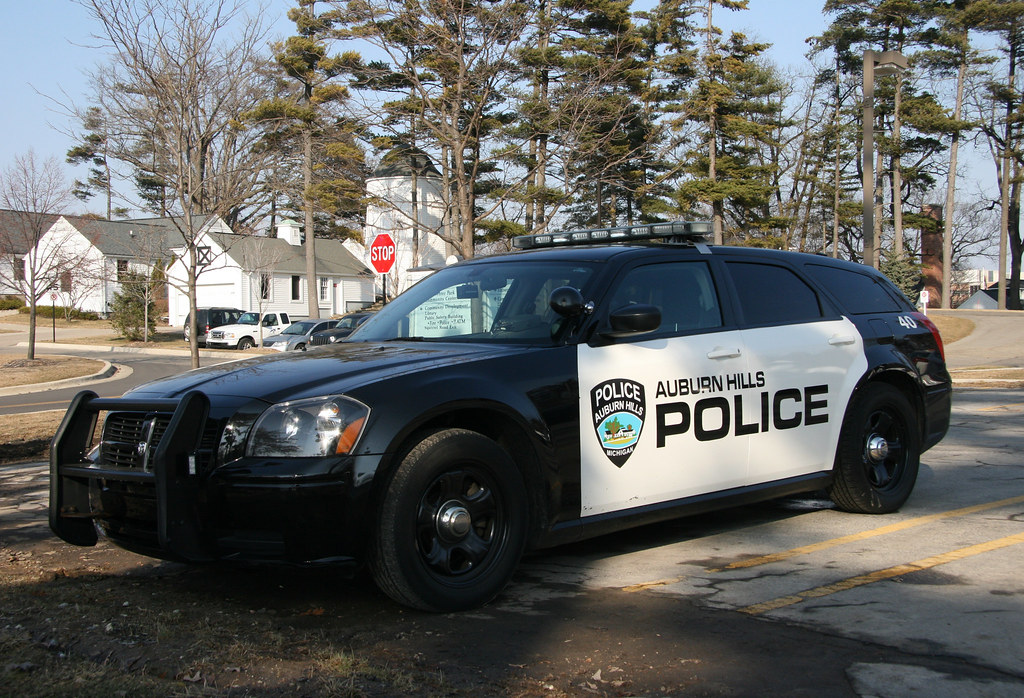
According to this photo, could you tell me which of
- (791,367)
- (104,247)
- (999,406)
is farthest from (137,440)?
(104,247)

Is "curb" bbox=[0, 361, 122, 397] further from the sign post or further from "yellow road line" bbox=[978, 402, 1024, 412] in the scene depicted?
"yellow road line" bbox=[978, 402, 1024, 412]

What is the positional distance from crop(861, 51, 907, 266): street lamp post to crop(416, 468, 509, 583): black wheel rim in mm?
14412

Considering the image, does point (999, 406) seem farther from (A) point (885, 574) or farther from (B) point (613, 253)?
(B) point (613, 253)

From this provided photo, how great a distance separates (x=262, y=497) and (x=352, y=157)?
30.1 m

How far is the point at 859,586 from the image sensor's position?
4672mm

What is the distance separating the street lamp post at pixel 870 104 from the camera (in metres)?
17.3

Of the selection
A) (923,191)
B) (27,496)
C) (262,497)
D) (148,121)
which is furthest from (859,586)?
(923,191)

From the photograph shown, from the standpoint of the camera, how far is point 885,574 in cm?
489

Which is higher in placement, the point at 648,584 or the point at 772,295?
the point at 772,295

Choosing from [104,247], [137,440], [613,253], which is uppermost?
[104,247]

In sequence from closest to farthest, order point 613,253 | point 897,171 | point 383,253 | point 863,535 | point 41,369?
point 613,253 < point 863,535 < point 383,253 < point 41,369 < point 897,171

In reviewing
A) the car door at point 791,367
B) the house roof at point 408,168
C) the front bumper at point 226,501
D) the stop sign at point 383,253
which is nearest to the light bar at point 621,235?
the car door at point 791,367

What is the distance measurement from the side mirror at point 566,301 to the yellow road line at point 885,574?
1.61 m

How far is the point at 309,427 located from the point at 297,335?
1279 inches
